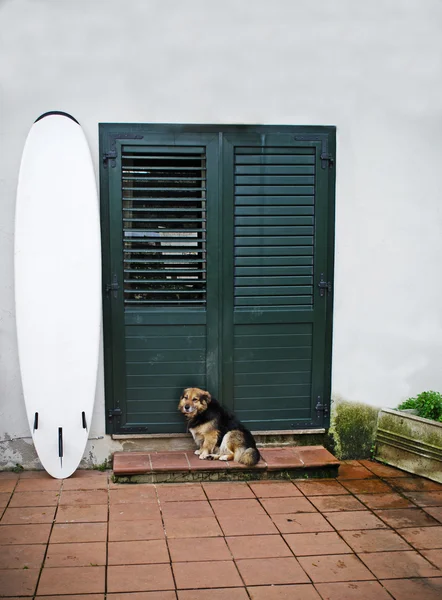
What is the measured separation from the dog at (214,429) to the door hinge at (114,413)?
0.44 m

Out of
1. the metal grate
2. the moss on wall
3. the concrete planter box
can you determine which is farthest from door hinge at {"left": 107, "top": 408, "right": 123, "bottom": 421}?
the concrete planter box

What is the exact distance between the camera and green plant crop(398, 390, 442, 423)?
4699 millimetres

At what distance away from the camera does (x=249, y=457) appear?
4.34 meters

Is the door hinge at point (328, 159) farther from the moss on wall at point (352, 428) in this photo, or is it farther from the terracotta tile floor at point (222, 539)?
the terracotta tile floor at point (222, 539)

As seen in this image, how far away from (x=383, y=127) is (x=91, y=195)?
2.14 metres

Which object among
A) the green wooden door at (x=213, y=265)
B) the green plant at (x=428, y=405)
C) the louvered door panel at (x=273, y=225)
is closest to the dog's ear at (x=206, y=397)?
the green wooden door at (x=213, y=265)

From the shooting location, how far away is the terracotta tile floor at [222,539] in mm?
3041

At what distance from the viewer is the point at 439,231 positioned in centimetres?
485

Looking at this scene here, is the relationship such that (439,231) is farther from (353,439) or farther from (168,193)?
(168,193)

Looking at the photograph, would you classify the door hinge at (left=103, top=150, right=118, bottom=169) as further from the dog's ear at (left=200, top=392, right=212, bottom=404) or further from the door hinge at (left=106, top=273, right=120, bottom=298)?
the dog's ear at (left=200, top=392, right=212, bottom=404)

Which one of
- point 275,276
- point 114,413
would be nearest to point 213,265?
point 275,276

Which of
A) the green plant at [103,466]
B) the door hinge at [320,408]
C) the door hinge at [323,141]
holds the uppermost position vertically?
the door hinge at [323,141]

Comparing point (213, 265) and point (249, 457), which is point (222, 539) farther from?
point (213, 265)

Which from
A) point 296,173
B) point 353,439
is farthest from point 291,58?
point 353,439
